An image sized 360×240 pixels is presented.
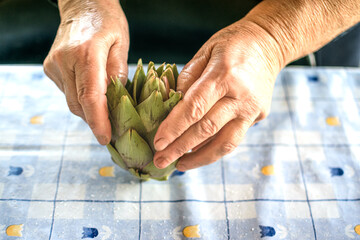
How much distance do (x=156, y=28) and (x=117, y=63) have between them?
48cm

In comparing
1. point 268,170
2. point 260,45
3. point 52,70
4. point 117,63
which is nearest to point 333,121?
point 268,170

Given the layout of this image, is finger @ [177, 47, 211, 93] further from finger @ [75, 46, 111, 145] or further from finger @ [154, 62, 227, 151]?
finger @ [75, 46, 111, 145]

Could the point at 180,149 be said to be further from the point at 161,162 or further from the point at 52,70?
the point at 52,70

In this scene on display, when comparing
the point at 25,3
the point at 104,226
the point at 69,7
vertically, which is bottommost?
the point at 104,226

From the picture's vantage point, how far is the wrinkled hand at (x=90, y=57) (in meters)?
0.70

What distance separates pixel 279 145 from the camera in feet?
3.05

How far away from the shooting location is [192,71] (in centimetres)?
72

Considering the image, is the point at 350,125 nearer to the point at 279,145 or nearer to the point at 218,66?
the point at 279,145

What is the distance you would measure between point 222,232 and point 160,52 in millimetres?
690

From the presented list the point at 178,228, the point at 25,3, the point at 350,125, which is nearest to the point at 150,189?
the point at 178,228

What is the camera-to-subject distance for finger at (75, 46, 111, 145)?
2.27ft

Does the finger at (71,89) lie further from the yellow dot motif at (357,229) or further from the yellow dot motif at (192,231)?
the yellow dot motif at (357,229)

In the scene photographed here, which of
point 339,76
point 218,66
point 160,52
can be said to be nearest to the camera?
point 218,66

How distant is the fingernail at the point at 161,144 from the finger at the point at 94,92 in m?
0.10
